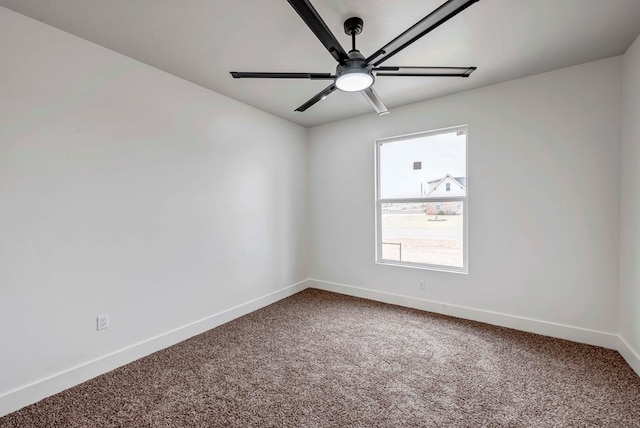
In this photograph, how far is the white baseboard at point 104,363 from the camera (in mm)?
1722

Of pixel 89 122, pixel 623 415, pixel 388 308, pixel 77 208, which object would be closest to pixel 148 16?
pixel 89 122

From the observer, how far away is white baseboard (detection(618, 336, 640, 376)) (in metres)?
2.00

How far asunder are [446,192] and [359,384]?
2.29 metres

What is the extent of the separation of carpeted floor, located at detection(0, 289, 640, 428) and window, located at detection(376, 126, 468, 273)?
92 cm

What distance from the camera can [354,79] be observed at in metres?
1.77

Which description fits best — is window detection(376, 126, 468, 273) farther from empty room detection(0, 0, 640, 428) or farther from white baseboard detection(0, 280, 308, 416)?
white baseboard detection(0, 280, 308, 416)

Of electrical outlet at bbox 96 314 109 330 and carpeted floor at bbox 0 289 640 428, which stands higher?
electrical outlet at bbox 96 314 109 330

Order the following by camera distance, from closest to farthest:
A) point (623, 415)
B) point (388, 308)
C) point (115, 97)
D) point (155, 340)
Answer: point (623, 415)
point (115, 97)
point (155, 340)
point (388, 308)

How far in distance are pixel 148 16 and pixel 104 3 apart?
23 centimetres

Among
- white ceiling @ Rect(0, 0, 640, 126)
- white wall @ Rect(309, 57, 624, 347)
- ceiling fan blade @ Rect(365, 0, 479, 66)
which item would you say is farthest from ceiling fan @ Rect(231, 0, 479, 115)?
white wall @ Rect(309, 57, 624, 347)

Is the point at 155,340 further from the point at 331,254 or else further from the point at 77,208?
the point at 331,254

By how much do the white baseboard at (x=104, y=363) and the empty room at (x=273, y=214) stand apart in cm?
1

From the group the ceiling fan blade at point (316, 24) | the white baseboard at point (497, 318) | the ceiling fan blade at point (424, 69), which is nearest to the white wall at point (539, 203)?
the white baseboard at point (497, 318)

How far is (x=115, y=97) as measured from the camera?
2.18m
